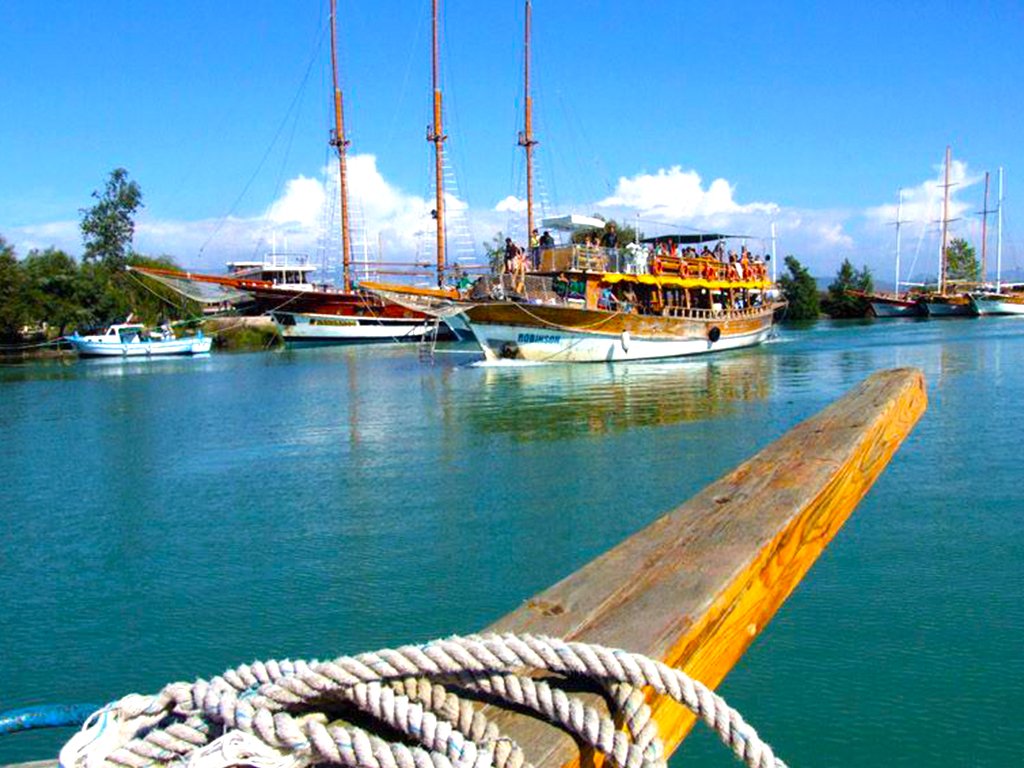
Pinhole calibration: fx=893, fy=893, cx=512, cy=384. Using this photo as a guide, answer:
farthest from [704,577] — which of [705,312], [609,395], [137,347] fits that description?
[137,347]

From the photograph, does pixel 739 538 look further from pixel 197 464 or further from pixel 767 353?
pixel 767 353

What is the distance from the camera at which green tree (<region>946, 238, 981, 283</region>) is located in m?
93.1

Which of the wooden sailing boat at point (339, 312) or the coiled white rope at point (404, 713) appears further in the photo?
the wooden sailing boat at point (339, 312)

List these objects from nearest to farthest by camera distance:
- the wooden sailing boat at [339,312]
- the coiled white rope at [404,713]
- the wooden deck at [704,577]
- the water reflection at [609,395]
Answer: the coiled white rope at [404,713], the wooden deck at [704,577], the water reflection at [609,395], the wooden sailing boat at [339,312]

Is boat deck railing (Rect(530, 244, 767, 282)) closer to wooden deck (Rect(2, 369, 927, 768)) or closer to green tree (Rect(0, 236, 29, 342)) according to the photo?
wooden deck (Rect(2, 369, 927, 768))

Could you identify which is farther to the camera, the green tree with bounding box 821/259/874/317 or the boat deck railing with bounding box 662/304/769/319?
the green tree with bounding box 821/259/874/317

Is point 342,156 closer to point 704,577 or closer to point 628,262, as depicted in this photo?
point 628,262

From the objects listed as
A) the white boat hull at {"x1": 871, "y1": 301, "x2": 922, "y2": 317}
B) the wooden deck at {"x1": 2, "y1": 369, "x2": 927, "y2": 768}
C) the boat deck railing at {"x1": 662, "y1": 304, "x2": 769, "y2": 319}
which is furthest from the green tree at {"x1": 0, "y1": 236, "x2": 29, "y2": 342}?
the white boat hull at {"x1": 871, "y1": 301, "x2": 922, "y2": 317}

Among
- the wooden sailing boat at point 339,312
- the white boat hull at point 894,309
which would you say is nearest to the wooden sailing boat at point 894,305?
the white boat hull at point 894,309

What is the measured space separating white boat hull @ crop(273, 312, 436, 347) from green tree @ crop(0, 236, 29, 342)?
13970 mm

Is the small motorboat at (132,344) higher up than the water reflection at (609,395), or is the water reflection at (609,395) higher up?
the small motorboat at (132,344)

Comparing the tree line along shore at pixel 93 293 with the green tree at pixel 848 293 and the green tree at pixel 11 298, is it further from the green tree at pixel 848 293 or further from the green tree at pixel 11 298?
the green tree at pixel 848 293

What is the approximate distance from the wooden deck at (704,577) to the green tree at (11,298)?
5407 centimetres

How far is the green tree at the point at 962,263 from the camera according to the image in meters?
93.1
